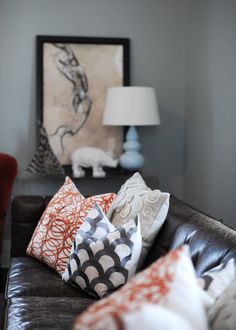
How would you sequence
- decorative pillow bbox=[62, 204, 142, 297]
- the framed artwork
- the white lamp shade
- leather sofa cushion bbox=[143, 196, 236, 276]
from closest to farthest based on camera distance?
1. leather sofa cushion bbox=[143, 196, 236, 276]
2. decorative pillow bbox=[62, 204, 142, 297]
3. the white lamp shade
4. the framed artwork

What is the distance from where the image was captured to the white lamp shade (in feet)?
12.3

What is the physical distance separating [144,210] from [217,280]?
941 mm

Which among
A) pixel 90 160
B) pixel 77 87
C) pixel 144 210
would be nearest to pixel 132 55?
pixel 77 87

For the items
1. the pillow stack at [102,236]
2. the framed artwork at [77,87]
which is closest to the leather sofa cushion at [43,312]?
the pillow stack at [102,236]

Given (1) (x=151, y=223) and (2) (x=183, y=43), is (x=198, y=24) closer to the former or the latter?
(2) (x=183, y=43)

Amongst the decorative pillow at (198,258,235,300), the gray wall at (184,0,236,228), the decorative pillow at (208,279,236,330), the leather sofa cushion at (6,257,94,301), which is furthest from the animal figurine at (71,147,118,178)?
the decorative pillow at (208,279,236,330)

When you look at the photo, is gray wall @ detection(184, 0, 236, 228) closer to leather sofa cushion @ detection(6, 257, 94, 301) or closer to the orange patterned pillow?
the orange patterned pillow

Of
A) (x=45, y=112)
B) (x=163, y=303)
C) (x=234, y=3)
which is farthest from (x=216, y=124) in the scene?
(x=163, y=303)

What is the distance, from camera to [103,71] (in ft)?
13.4

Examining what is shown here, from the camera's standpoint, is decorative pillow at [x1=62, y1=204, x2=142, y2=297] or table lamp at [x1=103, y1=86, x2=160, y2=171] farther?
table lamp at [x1=103, y1=86, x2=160, y2=171]

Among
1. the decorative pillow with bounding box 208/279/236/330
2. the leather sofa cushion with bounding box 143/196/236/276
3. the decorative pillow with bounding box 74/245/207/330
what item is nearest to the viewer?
the decorative pillow with bounding box 74/245/207/330

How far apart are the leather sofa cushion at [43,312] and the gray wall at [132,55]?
6.50ft

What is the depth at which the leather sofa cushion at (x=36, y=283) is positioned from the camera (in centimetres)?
232

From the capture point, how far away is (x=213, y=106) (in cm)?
370
